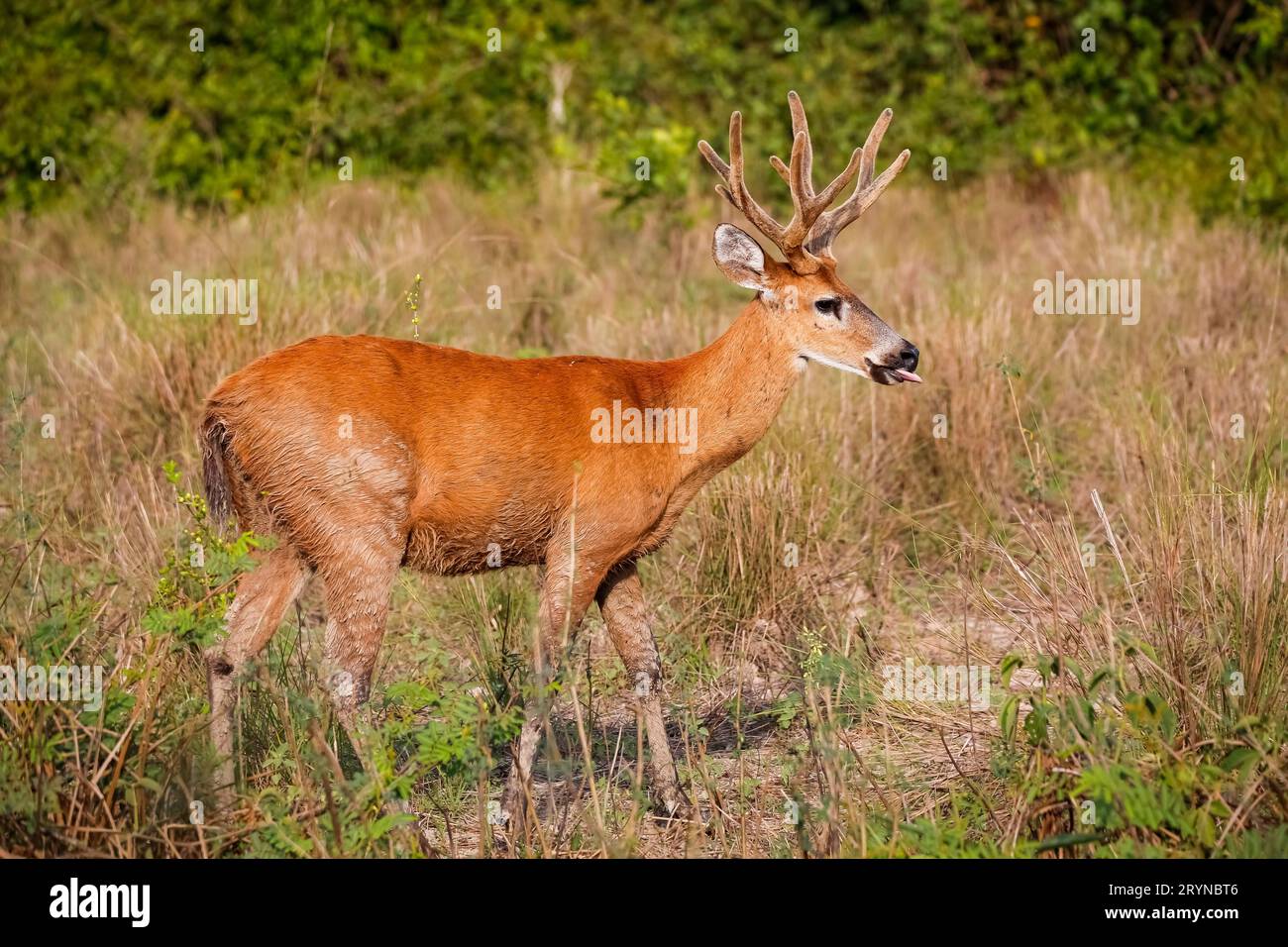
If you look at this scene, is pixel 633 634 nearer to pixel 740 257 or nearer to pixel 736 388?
pixel 736 388

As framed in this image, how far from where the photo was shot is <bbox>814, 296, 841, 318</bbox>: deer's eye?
19.7 feet

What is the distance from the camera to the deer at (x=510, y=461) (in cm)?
533

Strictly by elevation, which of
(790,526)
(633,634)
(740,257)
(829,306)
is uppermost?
(740,257)

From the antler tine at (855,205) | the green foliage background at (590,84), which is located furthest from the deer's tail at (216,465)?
the green foliage background at (590,84)

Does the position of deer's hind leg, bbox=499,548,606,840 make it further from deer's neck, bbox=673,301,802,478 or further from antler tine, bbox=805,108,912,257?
antler tine, bbox=805,108,912,257

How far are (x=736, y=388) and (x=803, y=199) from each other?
0.79m

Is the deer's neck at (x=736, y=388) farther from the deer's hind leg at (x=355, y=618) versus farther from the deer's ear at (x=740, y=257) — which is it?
the deer's hind leg at (x=355, y=618)

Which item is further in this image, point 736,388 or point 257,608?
point 736,388

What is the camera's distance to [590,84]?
14.4 metres

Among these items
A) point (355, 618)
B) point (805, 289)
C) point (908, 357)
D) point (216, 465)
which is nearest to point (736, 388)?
point (805, 289)

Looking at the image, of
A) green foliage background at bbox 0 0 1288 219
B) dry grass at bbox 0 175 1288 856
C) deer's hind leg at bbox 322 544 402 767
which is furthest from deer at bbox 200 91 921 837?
green foliage background at bbox 0 0 1288 219
